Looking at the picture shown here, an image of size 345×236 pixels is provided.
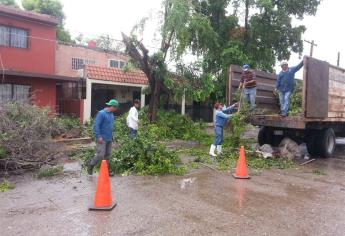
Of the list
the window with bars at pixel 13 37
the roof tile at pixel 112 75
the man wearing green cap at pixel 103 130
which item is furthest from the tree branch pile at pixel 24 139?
the roof tile at pixel 112 75

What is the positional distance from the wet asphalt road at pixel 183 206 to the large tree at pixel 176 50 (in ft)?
25.6

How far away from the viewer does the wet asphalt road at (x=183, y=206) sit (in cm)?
445

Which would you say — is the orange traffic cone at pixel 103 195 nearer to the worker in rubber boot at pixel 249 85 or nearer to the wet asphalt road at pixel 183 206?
the wet asphalt road at pixel 183 206

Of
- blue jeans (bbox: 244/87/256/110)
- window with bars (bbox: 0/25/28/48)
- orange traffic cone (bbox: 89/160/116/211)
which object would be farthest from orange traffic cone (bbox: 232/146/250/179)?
window with bars (bbox: 0/25/28/48)

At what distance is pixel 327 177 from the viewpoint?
7.76 meters

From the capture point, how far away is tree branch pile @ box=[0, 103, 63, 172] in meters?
7.27

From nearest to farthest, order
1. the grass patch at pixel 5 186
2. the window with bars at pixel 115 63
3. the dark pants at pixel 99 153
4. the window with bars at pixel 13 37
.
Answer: the grass patch at pixel 5 186
the dark pants at pixel 99 153
the window with bars at pixel 13 37
the window with bars at pixel 115 63

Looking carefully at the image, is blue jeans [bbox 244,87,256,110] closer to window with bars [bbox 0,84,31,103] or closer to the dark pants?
the dark pants

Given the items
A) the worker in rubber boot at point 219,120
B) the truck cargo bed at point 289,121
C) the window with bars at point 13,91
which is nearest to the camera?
the truck cargo bed at point 289,121

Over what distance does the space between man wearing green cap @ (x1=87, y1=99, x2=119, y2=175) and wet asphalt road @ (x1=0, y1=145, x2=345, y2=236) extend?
Answer: 1.48ft

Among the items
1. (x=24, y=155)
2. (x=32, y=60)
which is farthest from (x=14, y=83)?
(x=24, y=155)

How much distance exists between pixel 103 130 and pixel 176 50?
329 inches

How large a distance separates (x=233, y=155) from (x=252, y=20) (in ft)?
33.4

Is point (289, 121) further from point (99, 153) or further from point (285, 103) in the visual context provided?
point (99, 153)
